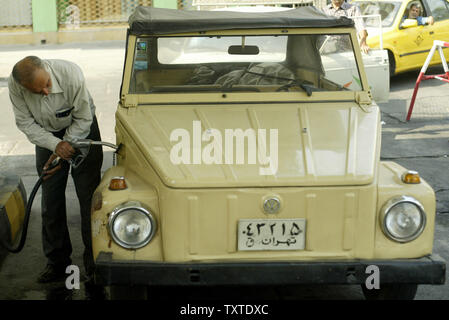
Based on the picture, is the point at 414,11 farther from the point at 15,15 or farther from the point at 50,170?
the point at 15,15

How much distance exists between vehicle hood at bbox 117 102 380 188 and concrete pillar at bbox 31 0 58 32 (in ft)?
54.5

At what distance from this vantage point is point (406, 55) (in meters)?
11.8

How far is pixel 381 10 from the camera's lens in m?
12.1

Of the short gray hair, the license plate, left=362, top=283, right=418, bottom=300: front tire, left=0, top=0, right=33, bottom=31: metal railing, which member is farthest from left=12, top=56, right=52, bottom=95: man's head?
left=0, top=0, right=33, bottom=31: metal railing

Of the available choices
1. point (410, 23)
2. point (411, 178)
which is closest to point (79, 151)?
point (411, 178)

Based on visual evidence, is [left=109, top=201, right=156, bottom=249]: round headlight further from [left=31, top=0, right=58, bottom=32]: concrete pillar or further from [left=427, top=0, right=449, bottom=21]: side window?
[left=31, top=0, right=58, bottom=32]: concrete pillar

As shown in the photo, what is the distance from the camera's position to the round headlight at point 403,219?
3680 millimetres

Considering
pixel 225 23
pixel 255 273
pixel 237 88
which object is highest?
pixel 225 23

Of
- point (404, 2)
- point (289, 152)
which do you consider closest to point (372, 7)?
point (404, 2)

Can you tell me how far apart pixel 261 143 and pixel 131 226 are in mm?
932

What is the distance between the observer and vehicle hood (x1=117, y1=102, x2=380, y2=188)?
3.68 m

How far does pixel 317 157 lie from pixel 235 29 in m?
1.22

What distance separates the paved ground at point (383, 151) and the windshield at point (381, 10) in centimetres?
122
